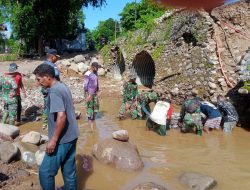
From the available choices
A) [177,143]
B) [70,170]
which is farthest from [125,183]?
[177,143]

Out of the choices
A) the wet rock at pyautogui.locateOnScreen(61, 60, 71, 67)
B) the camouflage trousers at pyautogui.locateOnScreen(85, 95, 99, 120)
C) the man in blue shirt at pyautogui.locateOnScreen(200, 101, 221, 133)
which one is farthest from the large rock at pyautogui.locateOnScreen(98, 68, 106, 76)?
the man in blue shirt at pyautogui.locateOnScreen(200, 101, 221, 133)

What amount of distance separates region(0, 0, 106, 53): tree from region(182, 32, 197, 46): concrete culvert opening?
1113 centimetres

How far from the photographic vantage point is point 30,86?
14.2 m

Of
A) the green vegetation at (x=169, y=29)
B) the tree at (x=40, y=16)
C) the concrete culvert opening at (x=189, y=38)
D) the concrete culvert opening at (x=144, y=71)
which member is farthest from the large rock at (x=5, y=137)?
the tree at (x=40, y=16)

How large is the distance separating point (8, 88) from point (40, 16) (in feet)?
45.3

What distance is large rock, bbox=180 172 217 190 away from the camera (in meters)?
4.80

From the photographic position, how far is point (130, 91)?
371 inches

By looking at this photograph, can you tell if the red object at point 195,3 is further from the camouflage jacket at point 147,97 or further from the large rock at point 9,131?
the camouflage jacket at point 147,97

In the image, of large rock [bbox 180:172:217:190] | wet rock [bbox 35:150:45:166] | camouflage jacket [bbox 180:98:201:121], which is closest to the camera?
large rock [bbox 180:172:217:190]

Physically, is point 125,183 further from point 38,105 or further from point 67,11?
point 67,11

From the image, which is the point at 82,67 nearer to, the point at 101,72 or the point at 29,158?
the point at 101,72

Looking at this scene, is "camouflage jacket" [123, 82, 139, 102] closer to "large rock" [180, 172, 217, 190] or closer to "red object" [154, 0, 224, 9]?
"large rock" [180, 172, 217, 190]

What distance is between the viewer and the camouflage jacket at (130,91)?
936cm

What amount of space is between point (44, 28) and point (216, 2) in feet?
70.6
